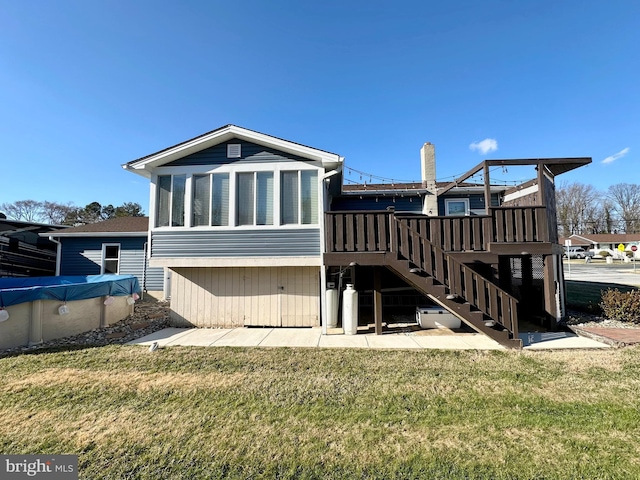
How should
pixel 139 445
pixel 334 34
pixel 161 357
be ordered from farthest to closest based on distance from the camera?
pixel 334 34, pixel 161 357, pixel 139 445

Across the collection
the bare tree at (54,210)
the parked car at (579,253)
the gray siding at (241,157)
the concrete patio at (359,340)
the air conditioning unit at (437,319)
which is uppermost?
the bare tree at (54,210)

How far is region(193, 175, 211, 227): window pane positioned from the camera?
24.9 ft

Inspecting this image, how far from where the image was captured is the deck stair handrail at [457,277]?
5.78 m

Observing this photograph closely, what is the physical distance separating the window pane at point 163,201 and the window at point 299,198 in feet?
10.6

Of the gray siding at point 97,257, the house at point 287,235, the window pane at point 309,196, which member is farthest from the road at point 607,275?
the gray siding at point 97,257

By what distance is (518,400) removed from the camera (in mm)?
3479

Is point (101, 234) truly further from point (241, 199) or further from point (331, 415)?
point (331, 415)

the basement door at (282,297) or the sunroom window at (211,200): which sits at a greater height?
the sunroom window at (211,200)

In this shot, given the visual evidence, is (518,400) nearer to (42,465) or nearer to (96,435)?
(96,435)

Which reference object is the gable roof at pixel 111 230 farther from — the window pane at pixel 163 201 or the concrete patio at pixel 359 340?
the concrete patio at pixel 359 340

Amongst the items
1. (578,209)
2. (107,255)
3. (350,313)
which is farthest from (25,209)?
(578,209)

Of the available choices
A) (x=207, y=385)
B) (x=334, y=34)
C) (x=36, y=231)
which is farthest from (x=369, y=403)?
(x=36, y=231)

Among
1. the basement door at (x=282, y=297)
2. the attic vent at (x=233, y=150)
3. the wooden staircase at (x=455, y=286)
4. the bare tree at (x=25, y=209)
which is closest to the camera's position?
the wooden staircase at (x=455, y=286)

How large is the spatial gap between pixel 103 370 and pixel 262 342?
2839mm
